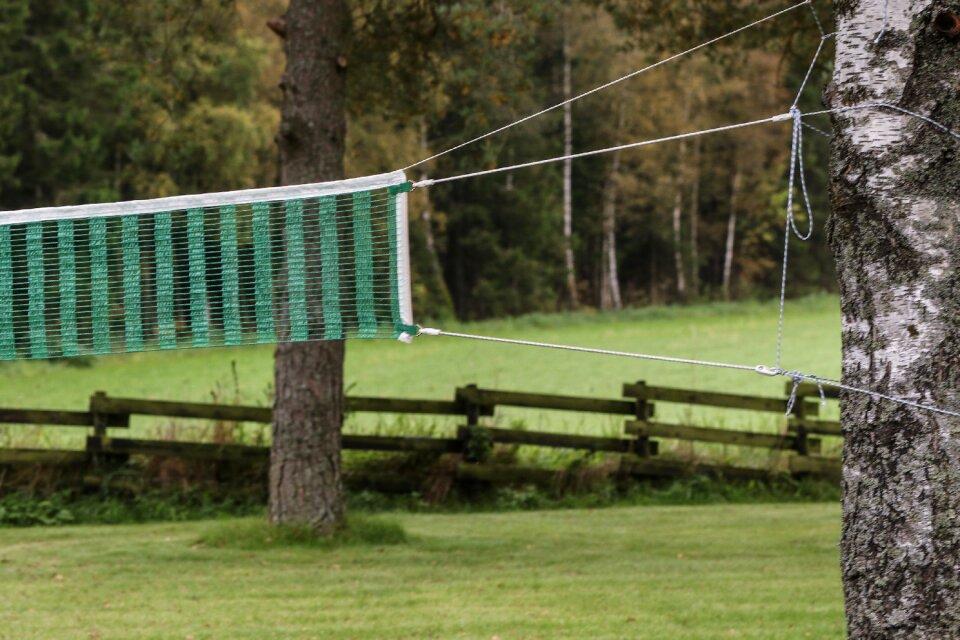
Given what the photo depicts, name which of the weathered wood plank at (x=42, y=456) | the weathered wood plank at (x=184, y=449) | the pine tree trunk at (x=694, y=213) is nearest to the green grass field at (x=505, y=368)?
the weathered wood plank at (x=42, y=456)

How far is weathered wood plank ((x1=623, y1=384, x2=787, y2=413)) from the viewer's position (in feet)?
35.0

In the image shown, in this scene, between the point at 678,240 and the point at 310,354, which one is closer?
the point at 310,354

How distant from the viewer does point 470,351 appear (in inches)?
1054

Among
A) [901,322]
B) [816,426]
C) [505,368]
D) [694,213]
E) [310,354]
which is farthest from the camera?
[694,213]

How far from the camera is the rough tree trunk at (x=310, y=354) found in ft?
25.4

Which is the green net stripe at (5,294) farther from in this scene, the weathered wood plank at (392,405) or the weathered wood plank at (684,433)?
Result: the weathered wood plank at (684,433)

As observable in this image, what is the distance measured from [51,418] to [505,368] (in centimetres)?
1461

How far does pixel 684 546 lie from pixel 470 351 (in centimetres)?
1872

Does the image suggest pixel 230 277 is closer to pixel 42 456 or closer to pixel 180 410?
pixel 180 410

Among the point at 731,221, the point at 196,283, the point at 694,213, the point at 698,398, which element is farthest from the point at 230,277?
the point at 731,221

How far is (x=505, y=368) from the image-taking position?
78.5ft

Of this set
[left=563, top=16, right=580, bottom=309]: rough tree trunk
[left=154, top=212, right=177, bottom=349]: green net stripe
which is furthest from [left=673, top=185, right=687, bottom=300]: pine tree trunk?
[left=154, top=212, right=177, bottom=349]: green net stripe

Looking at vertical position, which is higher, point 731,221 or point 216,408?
point 731,221

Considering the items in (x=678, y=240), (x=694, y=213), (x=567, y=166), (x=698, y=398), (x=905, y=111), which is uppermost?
(x=567, y=166)
